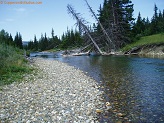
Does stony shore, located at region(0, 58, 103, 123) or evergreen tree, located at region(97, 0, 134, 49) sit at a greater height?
evergreen tree, located at region(97, 0, 134, 49)

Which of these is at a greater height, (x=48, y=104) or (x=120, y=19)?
(x=120, y=19)

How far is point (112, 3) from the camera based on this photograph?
47.4 m

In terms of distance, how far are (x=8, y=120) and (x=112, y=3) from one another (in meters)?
47.0

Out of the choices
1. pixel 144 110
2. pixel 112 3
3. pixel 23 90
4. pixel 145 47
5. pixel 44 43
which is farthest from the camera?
pixel 44 43

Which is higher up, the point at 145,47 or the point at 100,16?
the point at 100,16

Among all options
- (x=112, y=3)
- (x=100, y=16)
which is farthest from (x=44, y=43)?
(x=112, y=3)

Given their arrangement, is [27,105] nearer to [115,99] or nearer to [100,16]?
[115,99]

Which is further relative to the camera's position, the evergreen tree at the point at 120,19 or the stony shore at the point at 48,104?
the evergreen tree at the point at 120,19

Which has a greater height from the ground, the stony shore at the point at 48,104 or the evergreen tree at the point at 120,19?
the evergreen tree at the point at 120,19

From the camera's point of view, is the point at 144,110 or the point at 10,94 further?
the point at 10,94

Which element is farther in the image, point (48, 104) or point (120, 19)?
point (120, 19)

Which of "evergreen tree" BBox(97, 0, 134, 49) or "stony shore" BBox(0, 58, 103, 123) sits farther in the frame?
"evergreen tree" BBox(97, 0, 134, 49)

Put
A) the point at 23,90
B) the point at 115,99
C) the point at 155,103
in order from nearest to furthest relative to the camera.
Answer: the point at 155,103, the point at 115,99, the point at 23,90

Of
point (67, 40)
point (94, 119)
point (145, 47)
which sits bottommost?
point (94, 119)
